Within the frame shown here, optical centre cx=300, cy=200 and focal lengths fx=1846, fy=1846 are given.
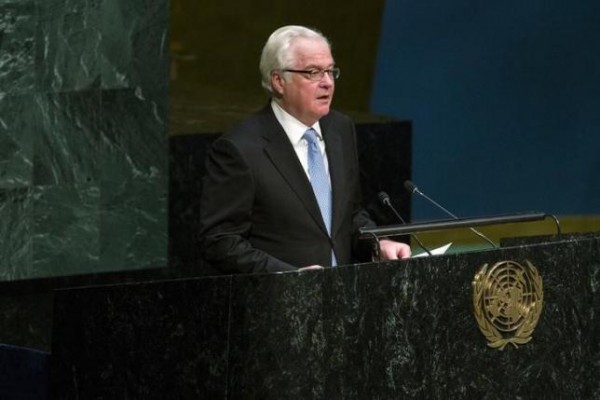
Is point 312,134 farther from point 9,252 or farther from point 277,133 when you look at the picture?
point 9,252

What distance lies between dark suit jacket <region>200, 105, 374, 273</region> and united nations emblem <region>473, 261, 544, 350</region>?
1.74 feet

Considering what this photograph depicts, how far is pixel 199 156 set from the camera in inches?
300

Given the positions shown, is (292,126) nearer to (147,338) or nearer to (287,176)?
(287,176)

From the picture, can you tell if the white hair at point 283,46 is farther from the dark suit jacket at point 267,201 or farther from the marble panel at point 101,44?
the marble panel at point 101,44

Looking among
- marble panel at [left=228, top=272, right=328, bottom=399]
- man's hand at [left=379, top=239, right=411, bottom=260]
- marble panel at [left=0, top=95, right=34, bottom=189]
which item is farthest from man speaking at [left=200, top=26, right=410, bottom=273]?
marble panel at [left=0, top=95, right=34, bottom=189]

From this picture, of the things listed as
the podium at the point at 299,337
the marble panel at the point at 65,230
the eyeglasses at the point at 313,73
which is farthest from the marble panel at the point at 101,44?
the podium at the point at 299,337

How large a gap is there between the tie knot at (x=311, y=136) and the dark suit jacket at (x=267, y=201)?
0.04 metres

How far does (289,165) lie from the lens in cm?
519

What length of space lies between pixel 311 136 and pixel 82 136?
1.85 metres

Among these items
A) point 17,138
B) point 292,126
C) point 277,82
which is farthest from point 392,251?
point 17,138

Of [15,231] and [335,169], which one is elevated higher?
[335,169]

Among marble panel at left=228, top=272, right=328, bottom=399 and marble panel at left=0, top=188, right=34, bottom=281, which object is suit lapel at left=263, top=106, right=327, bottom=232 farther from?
marble panel at left=0, top=188, right=34, bottom=281

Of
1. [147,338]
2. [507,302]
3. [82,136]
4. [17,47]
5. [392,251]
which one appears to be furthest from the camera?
[82,136]

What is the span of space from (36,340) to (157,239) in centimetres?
71
